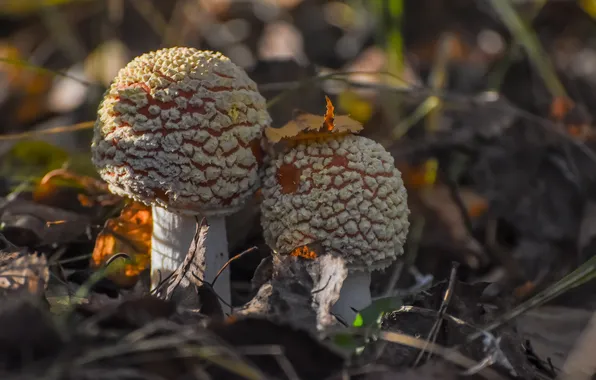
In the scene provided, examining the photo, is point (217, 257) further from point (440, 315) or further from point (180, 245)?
point (440, 315)

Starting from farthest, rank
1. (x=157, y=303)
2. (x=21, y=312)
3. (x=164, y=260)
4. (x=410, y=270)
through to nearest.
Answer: (x=410, y=270) → (x=164, y=260) → (x=157, y=303) → (x=21, y=312)

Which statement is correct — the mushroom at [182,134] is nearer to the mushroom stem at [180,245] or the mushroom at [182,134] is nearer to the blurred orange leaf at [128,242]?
the mushroom stem at [180,245]

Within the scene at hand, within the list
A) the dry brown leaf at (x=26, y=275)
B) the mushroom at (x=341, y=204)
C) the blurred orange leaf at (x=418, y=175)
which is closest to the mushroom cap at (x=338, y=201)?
the mushroom at (x=341, y=204)

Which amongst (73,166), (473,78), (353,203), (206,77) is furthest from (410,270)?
(473,78)

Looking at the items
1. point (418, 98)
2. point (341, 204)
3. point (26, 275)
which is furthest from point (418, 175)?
point (26, 275)

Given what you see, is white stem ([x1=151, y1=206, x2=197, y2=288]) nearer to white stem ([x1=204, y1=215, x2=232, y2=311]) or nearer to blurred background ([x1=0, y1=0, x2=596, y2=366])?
white stem ([x1=204, y1=215, x2=232, y2=311])

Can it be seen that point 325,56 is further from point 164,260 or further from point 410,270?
point 164,260
